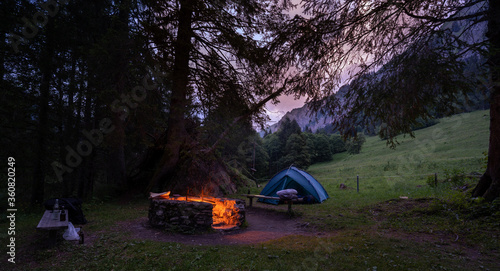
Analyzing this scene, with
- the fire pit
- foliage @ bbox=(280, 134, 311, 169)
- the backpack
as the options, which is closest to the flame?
the fire pit

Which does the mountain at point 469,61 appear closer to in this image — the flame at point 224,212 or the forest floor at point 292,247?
the forest floor at point 292,247

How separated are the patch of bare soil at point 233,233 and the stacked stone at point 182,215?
27 centimetres

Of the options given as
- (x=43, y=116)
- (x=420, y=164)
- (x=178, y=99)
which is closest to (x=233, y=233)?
(x=178, y=99)

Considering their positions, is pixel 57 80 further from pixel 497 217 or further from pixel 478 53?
pixel 497 217

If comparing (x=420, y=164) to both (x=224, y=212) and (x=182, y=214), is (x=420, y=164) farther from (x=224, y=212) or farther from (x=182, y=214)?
(x=182, y=214)

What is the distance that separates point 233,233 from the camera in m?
6.93

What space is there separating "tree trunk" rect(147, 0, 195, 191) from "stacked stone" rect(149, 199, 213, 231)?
483cm

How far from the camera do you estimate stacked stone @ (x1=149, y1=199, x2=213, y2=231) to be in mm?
6775

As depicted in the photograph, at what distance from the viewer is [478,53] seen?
15.1ft

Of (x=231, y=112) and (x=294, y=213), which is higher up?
(x=231, y=112)

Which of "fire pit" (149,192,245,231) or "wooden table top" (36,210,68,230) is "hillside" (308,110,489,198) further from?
"wooden table top" (36,210,68,230)

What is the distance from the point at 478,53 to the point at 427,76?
1.02 metres

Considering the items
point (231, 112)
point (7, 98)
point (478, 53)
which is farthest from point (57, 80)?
point (478, 53)

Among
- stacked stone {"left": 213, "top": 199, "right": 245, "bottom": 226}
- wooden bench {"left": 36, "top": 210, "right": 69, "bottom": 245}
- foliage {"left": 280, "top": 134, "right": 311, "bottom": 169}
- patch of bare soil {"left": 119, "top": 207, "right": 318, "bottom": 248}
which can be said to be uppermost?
foliage {"left": 280, "top": 134, "right": 311, "bottom": 169}
